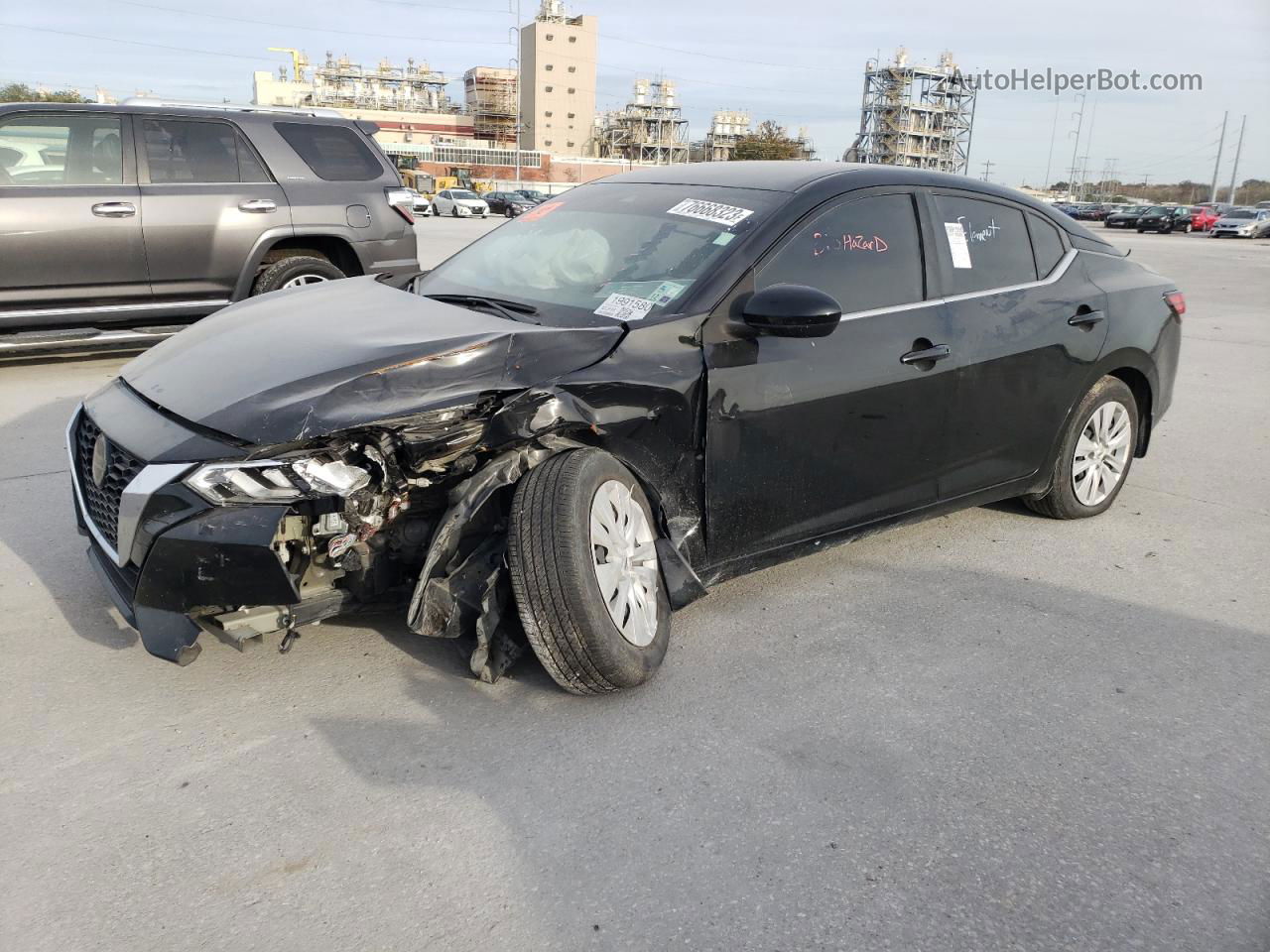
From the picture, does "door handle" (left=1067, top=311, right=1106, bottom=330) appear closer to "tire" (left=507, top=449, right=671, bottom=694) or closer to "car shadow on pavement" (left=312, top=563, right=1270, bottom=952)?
"car shadow on pavement" (left=312, top=563, right=1270, bottom=952)

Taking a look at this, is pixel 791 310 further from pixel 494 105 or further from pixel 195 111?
pixel 494 105

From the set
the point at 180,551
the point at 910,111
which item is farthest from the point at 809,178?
the point at 910,111

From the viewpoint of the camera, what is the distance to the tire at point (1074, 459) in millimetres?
4680

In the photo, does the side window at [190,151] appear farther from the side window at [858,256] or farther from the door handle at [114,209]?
the side window at [858,256]

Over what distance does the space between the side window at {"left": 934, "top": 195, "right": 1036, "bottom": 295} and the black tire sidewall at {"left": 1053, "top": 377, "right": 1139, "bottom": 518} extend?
708 millimetres

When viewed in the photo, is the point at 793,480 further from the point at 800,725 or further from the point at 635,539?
the point at 800,725

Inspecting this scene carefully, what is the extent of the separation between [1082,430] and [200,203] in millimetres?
6200

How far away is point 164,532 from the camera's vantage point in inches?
107

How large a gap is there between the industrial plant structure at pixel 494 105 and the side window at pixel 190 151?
383ft

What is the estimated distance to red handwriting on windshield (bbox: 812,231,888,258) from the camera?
145 inches

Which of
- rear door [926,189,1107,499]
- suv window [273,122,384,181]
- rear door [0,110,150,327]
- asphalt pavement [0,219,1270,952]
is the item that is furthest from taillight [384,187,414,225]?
rear door [926,189,1107,499]

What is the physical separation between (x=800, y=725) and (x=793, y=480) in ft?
3.08

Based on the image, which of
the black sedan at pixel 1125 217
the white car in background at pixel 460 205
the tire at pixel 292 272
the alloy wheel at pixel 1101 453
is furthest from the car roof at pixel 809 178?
the black sedan at pixel 1125 217

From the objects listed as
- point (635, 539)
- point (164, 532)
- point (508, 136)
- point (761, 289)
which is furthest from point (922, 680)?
point (508, 136)
